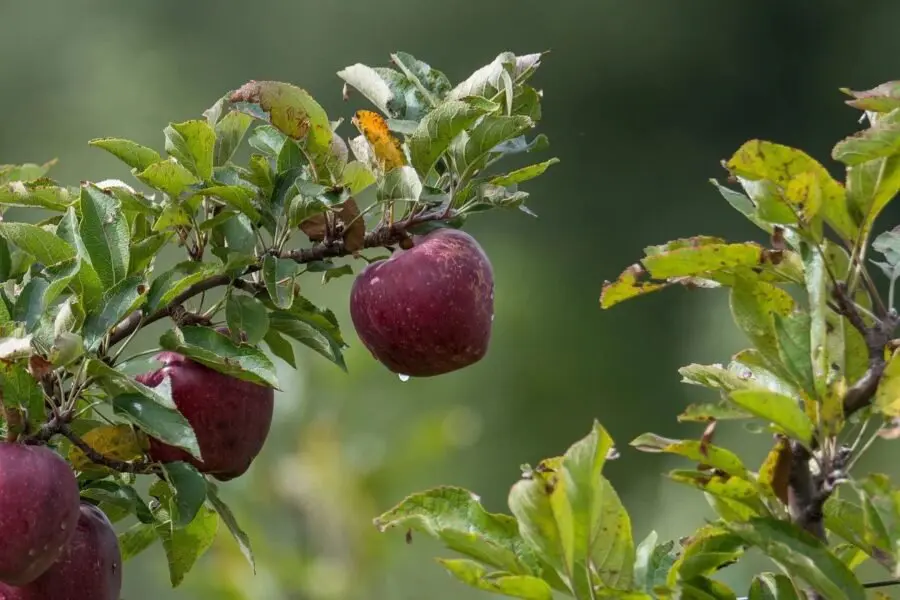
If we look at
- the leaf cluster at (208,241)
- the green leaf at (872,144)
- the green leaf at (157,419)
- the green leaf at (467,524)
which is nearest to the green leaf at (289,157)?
the leaf cluster at (208,241)

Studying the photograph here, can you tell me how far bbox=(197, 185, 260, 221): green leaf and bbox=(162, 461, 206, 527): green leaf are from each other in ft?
0.63

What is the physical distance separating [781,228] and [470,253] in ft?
1.08

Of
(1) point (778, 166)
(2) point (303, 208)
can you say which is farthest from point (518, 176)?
(1) point (778, 166)

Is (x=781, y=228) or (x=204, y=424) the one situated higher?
(x=781, y=228)

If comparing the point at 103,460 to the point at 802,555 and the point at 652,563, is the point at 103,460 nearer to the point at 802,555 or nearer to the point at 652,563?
the point at 652,563

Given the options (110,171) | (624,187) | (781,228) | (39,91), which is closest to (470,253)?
(781,228)

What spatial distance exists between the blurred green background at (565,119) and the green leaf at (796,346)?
2.94m

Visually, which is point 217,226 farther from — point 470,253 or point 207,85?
point 207,85

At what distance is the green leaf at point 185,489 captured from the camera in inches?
43.8

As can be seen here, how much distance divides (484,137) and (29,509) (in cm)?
→ 43

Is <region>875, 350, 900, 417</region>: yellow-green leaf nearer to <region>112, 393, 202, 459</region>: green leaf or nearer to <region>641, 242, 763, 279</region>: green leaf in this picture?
<region>641, 242, 763, 279</region>: green leaf

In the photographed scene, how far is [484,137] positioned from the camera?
1.17 m

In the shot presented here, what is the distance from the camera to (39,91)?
30.2 feet

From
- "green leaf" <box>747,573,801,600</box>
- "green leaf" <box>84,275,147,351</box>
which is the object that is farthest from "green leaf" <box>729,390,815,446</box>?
"green leaf" <box>84,275,147,351</box>
